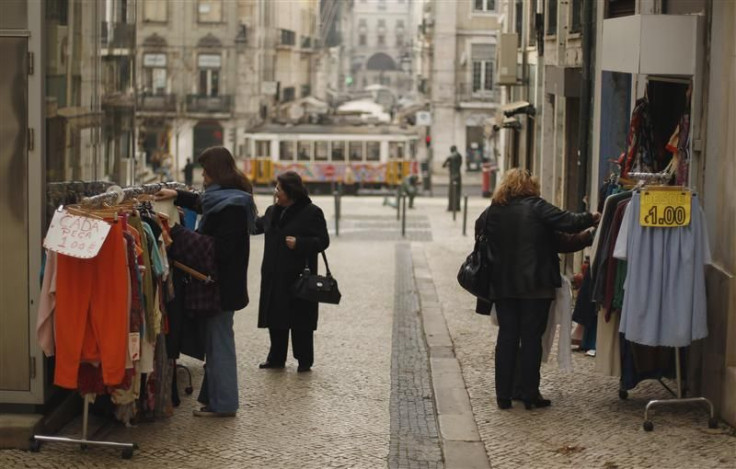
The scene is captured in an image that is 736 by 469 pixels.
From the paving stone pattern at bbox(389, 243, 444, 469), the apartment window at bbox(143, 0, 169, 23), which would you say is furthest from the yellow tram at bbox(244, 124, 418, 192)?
the paving stone pattern at bbox(389, 243, 444, 469)

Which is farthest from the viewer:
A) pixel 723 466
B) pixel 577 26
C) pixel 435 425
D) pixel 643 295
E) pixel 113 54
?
pixel 577 26

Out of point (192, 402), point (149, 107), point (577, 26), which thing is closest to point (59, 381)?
point (192, 402)

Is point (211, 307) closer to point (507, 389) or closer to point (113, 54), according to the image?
point (507, 389)

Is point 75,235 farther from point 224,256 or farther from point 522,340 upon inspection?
point 522,340

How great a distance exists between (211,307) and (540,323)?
2.20 m

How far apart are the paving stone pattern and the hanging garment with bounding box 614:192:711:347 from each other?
1.48m

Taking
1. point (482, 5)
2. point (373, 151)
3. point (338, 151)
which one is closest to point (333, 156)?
point (338, 151)

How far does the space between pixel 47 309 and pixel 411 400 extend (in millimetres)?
3188

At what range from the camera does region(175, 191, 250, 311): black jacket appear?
904 centimetres

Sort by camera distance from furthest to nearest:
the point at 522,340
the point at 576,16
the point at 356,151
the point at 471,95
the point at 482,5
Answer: the point at 471,95 < the point at 356,151 < the point at 482,5 < the point at 576,16 < the point at 522,340

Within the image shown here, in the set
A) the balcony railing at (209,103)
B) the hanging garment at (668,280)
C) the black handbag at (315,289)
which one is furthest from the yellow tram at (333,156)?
the hanging garment at (668,280)

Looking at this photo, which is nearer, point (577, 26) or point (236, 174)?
point (236, 174)

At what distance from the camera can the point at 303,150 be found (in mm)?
50625

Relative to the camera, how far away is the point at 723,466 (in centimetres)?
783
